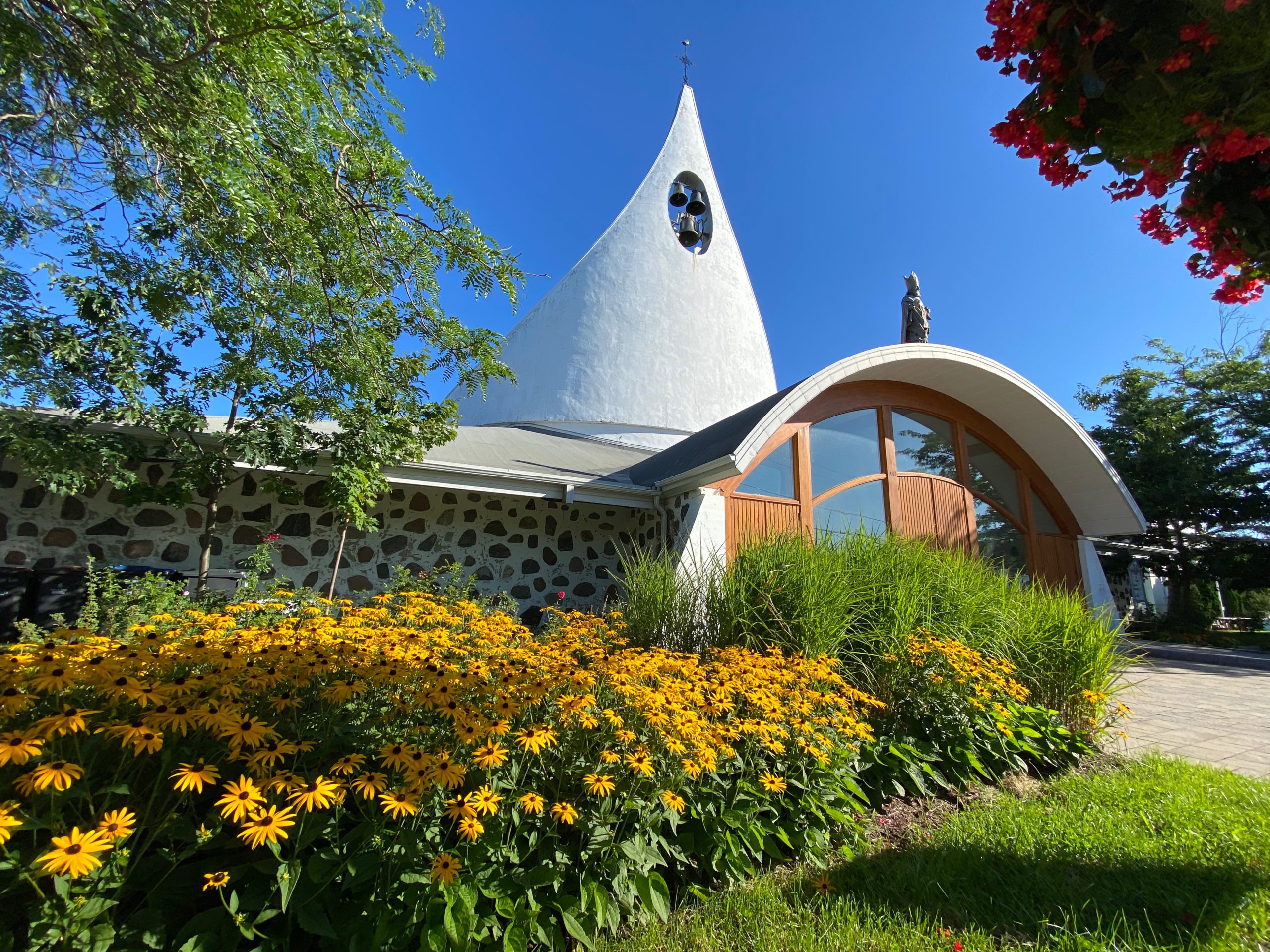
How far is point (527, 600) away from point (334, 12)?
221 inches

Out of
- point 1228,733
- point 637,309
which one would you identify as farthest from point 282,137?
point 637,309

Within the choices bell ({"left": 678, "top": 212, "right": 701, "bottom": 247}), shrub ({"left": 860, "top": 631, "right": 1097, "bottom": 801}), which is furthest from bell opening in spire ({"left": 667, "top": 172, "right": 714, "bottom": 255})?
shrub ({"left": 860, "top": 631, "right": 1097, "bottom": 801})

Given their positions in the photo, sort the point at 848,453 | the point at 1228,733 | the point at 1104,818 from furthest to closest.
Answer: the point at 848,453 < the point at 1228,733 < the point at 1104,818

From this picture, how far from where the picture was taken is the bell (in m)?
12.9

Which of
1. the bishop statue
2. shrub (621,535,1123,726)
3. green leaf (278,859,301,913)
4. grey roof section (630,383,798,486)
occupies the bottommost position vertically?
green leaf (278,859,301,913)

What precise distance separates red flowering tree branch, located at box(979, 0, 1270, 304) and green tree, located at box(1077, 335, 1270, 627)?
17.3m

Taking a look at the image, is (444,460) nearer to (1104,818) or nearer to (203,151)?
(203,151)

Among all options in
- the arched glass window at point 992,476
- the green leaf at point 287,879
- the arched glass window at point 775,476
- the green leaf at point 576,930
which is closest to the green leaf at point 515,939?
the green leaf at point 576,930

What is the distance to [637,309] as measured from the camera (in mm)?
12461

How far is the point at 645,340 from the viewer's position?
12219 millimetres

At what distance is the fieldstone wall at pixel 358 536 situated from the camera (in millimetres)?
5223

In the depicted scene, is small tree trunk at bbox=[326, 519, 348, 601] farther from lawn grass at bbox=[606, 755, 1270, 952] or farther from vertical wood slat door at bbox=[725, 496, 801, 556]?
lawn grass at bbox=[606, 755, 1270, 952]

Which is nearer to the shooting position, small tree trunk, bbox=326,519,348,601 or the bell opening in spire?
small tree trunk, bbox=326,519,348,601

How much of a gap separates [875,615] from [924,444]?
18.6 ft
